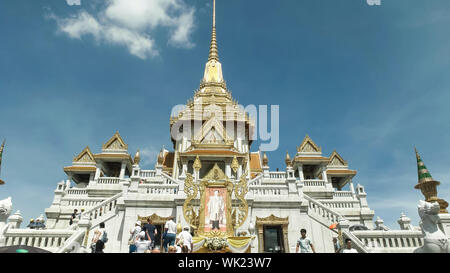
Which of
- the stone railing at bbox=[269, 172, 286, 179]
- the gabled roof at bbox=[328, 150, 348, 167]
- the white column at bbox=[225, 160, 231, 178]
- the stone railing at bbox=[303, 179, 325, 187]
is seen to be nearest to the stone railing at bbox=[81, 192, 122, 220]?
the white column at bbox=[225, 160, 231, 178]

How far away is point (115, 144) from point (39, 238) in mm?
19248

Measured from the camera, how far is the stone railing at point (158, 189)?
14.5 meters

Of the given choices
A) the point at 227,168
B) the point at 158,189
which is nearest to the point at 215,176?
the point at 158,189

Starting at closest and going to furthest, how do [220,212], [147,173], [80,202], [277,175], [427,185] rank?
1. [220,212]
2. [427,185]
3. [80,202]
4. [277,175]
5. [147,173]

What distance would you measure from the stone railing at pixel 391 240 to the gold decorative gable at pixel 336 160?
19195 millimetres

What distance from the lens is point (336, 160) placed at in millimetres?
29734

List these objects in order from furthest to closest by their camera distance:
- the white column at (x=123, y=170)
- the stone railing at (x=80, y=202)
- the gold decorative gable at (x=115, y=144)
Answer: the gold decorative gable at (x=115, y=144) < the white column at (x=123, y=170) < the stone railing at (x=80, y=202)

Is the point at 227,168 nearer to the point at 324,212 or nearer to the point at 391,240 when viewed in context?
the point at 324,212

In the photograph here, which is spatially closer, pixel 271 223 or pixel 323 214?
pixel 271 223

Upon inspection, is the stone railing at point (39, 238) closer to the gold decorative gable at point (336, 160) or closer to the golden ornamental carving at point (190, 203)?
the golden ornamental carving at point (190, 203)

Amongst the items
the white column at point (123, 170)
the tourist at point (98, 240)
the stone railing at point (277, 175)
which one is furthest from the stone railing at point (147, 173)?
the tourist at point (98, 240)

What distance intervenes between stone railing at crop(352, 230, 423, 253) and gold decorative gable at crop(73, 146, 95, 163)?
2694 cm

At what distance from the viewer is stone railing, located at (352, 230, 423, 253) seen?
411 inches
